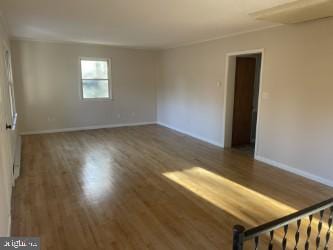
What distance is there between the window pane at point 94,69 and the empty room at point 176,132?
43 mm

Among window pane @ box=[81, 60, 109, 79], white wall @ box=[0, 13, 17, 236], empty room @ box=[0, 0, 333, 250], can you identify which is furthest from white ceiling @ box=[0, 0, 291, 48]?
window pane @ box=[81, 60, 109, 79]

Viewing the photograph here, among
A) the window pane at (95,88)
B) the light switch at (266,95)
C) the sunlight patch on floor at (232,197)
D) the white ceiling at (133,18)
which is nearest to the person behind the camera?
the sunlight patch on floor at (232,197)

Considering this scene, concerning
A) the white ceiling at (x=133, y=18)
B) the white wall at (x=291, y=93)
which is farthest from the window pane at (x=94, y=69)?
the white wall at (x=291, y=93)

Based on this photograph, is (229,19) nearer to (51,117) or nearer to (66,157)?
(66,157)

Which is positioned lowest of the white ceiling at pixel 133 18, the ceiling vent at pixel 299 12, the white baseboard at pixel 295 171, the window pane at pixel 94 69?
the white baseboard at pixel 295 171

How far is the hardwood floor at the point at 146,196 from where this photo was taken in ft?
8.18

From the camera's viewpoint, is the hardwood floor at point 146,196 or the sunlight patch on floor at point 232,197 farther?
the sunlight patch on floor at point 232,197

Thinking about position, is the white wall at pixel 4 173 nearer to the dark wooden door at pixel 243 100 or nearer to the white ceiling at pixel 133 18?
the white ceiling at pixel 133 18

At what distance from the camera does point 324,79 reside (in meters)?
3.62

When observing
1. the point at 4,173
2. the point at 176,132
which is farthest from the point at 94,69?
the point at 4,173

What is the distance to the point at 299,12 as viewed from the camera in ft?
10.6

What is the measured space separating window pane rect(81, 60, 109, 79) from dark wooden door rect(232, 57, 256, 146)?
4073 millimetres

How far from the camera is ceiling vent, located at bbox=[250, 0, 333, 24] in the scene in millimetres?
2910

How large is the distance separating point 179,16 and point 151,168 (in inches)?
100
